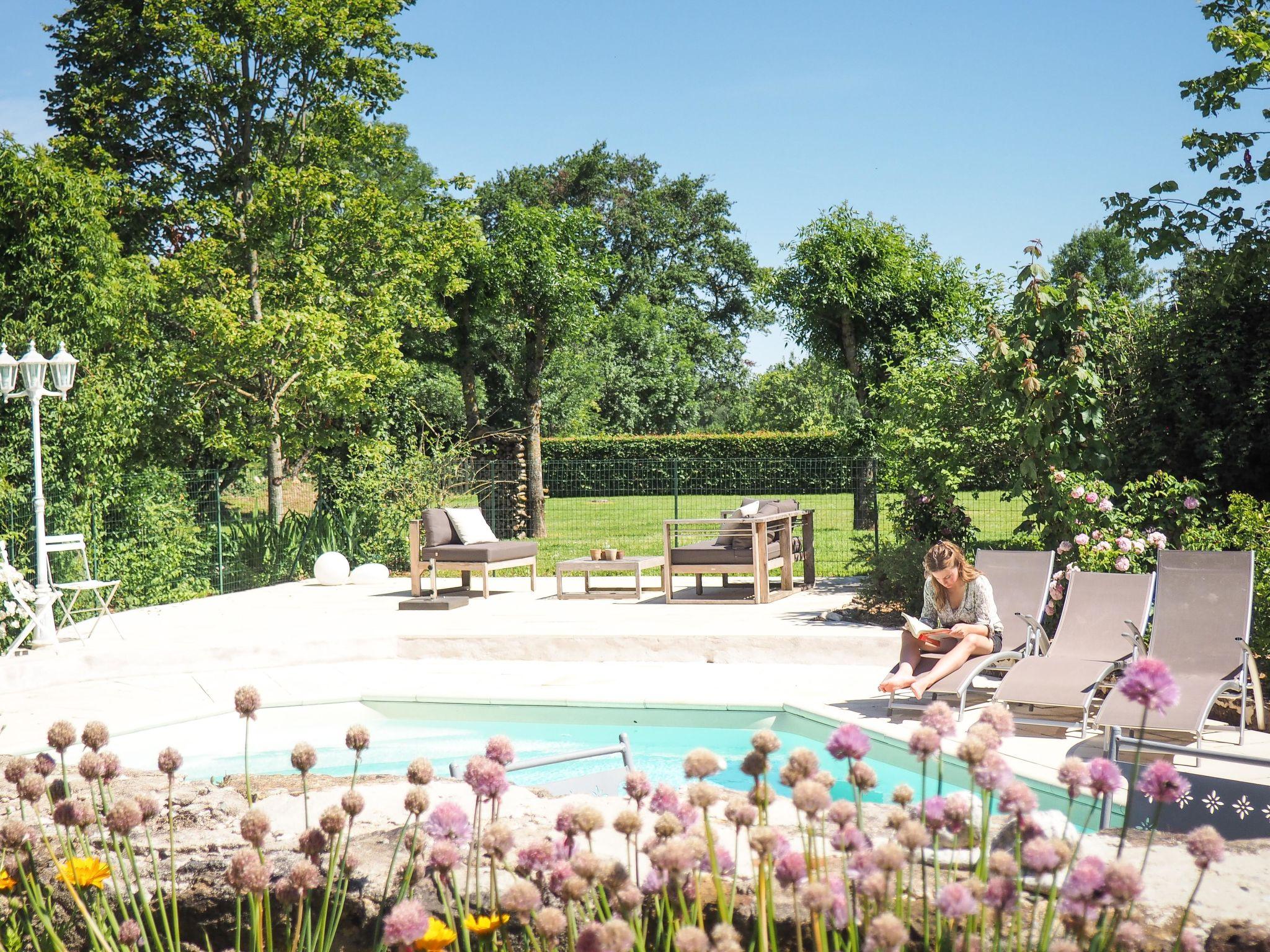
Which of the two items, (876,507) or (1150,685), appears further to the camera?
(876,507)

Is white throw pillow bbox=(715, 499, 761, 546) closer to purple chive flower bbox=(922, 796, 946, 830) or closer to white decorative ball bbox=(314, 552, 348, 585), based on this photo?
white decorative ball bbox=(314, 552, 348, 585)

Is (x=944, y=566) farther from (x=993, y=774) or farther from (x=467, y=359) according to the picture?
(x=467, y=359)

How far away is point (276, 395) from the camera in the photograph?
46.2 feet

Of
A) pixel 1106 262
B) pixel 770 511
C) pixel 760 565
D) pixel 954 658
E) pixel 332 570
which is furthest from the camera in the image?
pixel 1106 262

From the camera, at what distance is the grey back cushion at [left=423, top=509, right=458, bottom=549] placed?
11094 mm

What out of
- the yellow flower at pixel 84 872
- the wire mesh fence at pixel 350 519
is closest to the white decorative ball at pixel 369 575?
the wire mesh fence at pixel 350 519

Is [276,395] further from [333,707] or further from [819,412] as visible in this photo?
[819,412]

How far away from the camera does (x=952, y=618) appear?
6.58 metres

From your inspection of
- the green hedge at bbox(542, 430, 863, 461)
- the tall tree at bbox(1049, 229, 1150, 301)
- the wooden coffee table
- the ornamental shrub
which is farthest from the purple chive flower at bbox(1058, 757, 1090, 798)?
the tall tree at bbox(1049, 229, 1150, 301)

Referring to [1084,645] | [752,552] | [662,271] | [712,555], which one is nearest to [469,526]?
[712,555]

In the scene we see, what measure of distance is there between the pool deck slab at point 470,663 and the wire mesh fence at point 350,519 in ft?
3.53

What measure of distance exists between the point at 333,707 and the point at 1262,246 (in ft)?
26.3

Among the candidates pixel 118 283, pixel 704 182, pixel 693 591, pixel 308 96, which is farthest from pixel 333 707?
pixel 704 182

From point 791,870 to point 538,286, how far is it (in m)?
16.5
